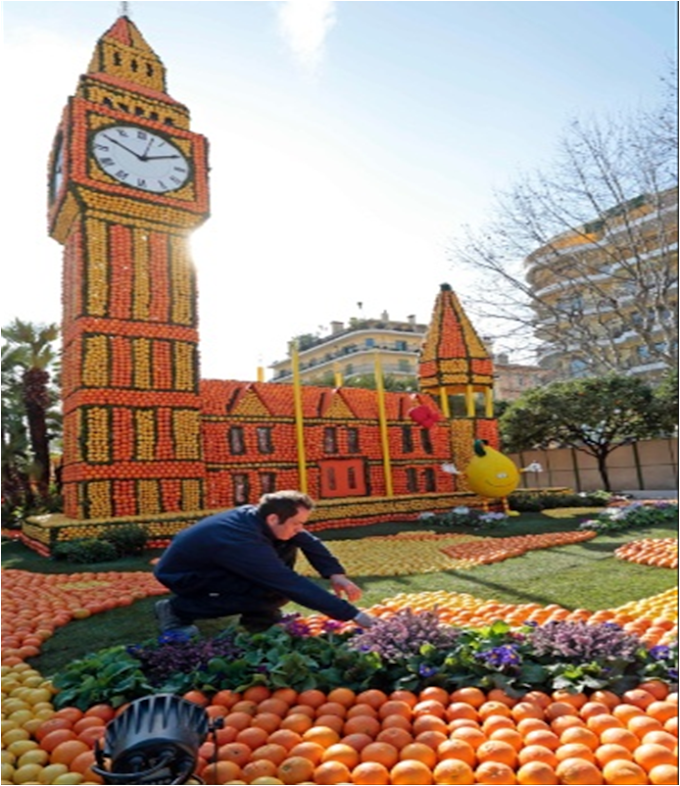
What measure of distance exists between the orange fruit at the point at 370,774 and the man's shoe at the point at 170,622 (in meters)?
1.97

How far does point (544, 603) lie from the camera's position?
4559mm

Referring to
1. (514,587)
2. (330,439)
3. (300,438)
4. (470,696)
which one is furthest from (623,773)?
(330,439)

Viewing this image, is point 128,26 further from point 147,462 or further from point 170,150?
point 147,462

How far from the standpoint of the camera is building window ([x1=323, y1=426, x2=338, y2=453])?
50.0 ft

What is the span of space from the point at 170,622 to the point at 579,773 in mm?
2883

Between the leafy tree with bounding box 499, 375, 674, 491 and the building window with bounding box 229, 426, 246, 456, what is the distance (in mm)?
13352

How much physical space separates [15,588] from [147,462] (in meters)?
5.62

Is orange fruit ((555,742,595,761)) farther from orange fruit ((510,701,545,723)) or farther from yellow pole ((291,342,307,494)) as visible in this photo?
yellow pole ((291,342,307,494))

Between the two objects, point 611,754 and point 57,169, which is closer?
point 611,754

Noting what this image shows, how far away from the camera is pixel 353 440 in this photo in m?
15.8

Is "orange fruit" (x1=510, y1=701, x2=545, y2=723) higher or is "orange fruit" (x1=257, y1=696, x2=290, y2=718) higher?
"orange fruit" (x1=510, y1=701, x2=545, y2=723)

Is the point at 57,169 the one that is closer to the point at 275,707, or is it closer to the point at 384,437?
the point at 384,437

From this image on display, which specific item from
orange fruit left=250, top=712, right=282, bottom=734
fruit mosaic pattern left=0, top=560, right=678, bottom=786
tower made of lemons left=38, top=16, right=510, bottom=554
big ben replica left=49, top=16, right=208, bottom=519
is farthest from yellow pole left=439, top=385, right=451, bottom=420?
orange fruit left=250, top=712, right=282, bottom=734

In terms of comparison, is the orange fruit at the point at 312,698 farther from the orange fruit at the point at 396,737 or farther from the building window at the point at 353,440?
the building window at the point at 353,440
